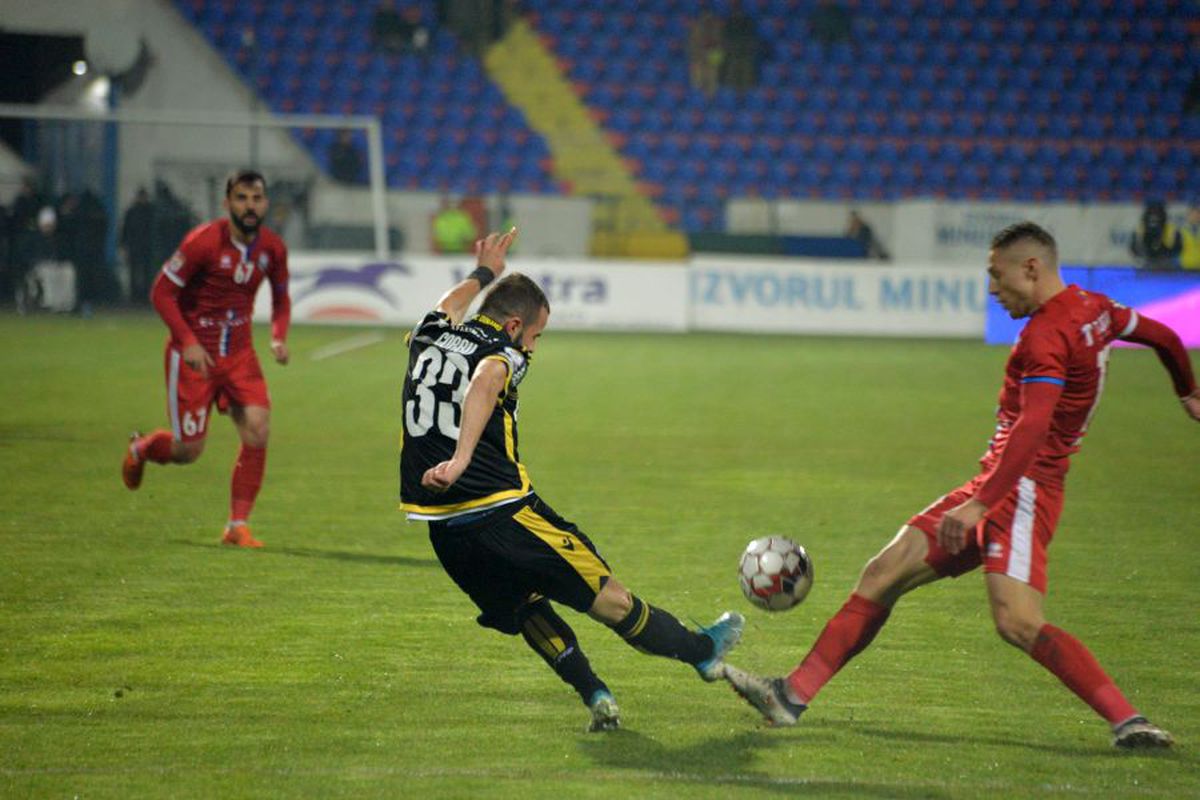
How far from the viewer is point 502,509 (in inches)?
207

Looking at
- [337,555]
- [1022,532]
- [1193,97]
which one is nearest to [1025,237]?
[1022,532]

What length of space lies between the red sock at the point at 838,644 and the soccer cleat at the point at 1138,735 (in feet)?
2.74

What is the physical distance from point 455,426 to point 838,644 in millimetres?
1502

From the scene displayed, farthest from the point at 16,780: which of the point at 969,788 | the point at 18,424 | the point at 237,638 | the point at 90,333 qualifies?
the point at 90,333

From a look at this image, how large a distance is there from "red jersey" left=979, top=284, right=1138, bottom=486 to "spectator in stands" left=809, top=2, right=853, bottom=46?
1200 inches

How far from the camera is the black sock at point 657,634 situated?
17.5ft

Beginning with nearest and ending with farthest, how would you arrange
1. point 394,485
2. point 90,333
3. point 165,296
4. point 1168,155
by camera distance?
point 165,296
point 394,485
point 90,333
point 1168,155

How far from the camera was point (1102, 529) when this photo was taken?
9734mm

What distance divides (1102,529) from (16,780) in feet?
22.8

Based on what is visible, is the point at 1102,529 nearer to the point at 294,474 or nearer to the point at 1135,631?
the point at 1135,631

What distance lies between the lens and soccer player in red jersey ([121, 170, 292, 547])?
29.4 feet

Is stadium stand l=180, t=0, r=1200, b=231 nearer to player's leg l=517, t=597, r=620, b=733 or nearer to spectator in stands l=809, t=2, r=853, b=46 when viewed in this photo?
spectator in stands l=809, t=2, r=853, b=46

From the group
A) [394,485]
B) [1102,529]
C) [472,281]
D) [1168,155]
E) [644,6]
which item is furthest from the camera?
[644,6]

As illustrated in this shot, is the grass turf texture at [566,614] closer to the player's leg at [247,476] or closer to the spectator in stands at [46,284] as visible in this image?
the player's leg at [247,476]
